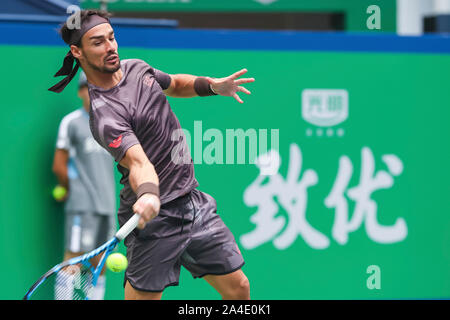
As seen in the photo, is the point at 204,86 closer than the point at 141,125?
No

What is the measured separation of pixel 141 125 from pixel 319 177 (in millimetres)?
2132

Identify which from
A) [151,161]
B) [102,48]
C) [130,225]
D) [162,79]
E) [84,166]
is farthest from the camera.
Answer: [84,166]

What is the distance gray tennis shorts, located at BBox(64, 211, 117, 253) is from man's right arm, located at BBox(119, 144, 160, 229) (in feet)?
5.88

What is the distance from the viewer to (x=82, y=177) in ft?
17.6

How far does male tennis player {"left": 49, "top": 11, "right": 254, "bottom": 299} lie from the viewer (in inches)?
146

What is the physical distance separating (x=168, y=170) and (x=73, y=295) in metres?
0.74

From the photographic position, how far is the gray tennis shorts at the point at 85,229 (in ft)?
17.6

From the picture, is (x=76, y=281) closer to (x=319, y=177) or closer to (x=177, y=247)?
(x=177, y=247)

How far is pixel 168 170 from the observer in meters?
3.93

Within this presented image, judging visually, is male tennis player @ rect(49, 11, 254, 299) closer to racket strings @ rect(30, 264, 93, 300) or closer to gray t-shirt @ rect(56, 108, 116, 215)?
racket strings @ rect(30, 264, 93, 300)

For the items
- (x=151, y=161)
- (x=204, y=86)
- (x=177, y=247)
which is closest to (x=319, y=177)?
(x=204, y=86)

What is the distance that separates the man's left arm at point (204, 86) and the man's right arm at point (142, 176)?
591mm

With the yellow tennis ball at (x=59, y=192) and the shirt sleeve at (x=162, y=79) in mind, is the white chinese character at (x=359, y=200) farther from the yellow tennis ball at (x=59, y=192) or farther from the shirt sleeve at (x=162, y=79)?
the shirt sleeve at (x=162, y=79)
